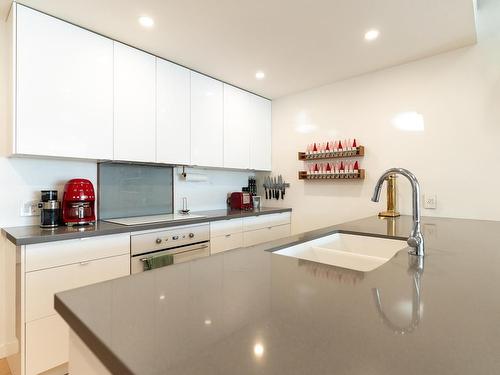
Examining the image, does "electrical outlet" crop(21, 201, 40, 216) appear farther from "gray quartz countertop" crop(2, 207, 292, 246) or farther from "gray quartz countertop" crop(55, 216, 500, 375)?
"gray quartz countertop" crop(55, 216, 500, 375)

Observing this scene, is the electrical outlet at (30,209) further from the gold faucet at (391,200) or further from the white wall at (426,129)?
the gold faucet at (391,200)

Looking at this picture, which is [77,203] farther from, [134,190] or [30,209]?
[134,190]

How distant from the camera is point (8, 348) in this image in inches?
75.5

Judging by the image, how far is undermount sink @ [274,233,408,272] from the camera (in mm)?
1340

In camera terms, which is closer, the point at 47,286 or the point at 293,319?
the point at 293,319

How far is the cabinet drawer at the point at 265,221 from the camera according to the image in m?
2.87

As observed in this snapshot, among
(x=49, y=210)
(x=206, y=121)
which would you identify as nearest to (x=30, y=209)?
(x=49, y=210)

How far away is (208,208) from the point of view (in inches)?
127

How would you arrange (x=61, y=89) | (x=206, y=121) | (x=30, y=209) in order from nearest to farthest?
(x=61, y=89) → (x=30, y=209) → (x=206, y=121)

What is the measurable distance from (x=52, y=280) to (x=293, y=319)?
163cm

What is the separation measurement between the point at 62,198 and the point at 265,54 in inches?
77.5

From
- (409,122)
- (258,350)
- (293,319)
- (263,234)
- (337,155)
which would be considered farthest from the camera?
(263,234)

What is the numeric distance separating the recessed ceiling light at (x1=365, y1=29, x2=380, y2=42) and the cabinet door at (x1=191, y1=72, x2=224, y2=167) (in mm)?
1471

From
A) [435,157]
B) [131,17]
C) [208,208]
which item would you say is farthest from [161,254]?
[435,157]
